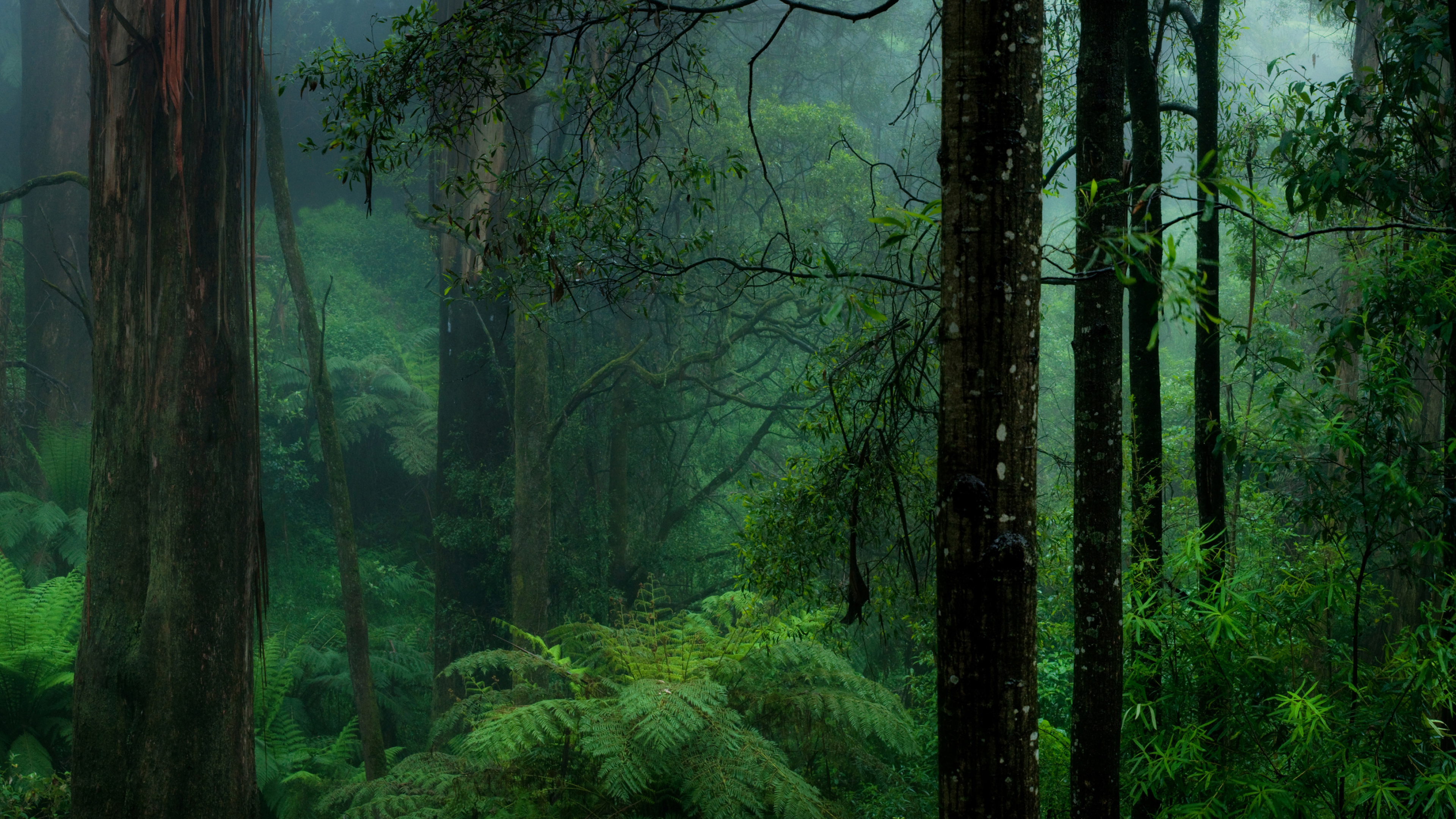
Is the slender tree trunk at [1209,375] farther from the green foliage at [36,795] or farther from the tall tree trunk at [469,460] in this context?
the green foliage at [36,795]

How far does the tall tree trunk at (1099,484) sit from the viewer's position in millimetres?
2822

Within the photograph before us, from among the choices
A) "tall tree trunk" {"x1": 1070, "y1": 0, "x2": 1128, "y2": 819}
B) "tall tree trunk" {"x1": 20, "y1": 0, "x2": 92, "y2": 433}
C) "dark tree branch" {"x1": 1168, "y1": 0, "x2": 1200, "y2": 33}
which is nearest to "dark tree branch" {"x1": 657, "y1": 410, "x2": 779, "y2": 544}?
"dark tree branch" {"x1": 1168, "y1": 0, "x2": 1200, "y2": 33}

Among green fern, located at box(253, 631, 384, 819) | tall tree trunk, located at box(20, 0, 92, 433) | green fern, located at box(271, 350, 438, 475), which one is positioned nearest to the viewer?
green fern, located at box(253, 631, 384, 819)

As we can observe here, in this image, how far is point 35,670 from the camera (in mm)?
6496

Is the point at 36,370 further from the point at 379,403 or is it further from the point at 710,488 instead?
the point at 710,488

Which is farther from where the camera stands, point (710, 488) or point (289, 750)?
point (710, 488)

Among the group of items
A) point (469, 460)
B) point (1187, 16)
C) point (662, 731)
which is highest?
A: point (1187, 16)

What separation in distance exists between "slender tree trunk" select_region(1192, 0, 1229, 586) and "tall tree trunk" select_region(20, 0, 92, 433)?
39.7 ft

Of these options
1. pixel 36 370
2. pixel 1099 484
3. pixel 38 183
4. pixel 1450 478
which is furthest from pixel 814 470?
pixel 36 370

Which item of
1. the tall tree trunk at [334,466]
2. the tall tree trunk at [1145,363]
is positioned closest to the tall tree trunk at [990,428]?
the tall tree trunk at [1145,363]

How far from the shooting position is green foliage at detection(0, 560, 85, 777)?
6371 mm

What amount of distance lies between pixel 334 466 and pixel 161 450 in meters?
2.53

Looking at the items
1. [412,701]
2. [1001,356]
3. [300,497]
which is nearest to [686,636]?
[1001,356]

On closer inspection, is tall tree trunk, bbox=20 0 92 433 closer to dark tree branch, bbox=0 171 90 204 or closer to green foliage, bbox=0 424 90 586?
green foliage, bbox=0 424 90 586
